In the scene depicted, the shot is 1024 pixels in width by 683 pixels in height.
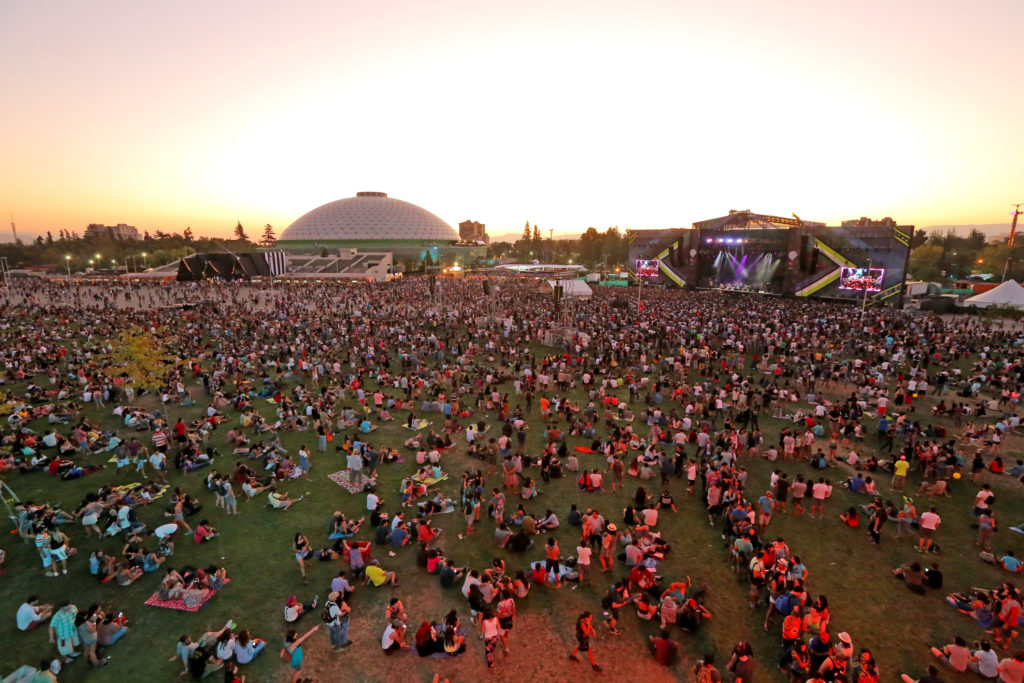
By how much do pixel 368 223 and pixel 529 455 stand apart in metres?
123

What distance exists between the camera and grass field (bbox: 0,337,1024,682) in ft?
23.5

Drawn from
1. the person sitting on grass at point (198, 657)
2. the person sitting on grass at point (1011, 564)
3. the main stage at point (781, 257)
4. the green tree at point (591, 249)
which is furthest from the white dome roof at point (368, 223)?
the person sitting on grass at point (1011, 564)

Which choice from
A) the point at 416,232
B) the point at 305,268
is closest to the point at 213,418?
the point at 305,268

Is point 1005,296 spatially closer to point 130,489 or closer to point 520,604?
point 520,604

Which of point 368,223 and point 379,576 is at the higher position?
point 368,223

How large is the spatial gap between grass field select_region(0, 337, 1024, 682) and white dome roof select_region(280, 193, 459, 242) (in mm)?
118513

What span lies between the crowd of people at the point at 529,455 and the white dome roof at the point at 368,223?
9835 centimetres

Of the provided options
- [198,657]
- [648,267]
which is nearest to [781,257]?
[648,267]

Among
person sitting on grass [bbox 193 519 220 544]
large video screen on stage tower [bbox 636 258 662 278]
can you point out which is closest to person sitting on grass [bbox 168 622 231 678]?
person sitting on grass [bbox 193 519 220 544]

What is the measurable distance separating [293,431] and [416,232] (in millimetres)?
117398

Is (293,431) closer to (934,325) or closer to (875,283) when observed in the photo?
(934,325)

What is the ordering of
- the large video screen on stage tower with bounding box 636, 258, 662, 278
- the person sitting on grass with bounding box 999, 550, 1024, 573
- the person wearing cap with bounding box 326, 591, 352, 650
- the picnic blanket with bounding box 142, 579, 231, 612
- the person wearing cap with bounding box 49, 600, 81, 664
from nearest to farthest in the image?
the person wearing cap with bounding box 49, 600, 81, 664 → the person wearing cap with bounding box 326, 591, 352, 650 → the picnic blanket with bounding box 142, 579, 231, 612 → the person sitting on grass with bounding box 999, 550, 1024, 573 → the large video screen on stage tower with bounding box 636, 258, 662, 278

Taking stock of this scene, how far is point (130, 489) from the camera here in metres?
11.7

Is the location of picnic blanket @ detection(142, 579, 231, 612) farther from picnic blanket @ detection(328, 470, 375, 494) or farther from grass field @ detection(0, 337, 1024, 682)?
picnic blanket @ detection(328, 470, 375, 494)
